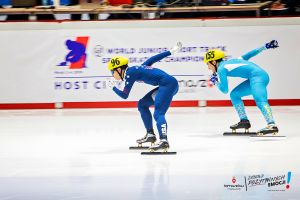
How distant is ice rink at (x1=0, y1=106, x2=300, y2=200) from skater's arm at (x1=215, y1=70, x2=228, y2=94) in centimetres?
67

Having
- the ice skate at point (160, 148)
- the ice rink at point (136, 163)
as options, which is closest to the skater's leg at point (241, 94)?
the ice rink at point (136, 163)

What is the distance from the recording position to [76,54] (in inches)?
337

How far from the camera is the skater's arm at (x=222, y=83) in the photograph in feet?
16.1

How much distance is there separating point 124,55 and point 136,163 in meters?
5.10

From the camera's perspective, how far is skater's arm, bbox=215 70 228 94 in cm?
491

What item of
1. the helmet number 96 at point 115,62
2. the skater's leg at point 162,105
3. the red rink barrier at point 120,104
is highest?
the helmet number 96 at point 115,62

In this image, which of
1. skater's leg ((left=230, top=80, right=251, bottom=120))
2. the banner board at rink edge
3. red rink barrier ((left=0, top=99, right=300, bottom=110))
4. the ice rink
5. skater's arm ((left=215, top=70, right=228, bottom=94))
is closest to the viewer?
the ice rink

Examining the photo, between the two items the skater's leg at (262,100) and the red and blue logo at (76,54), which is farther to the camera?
the red and blue logo at (76,54)

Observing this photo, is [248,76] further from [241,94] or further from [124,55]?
[124,55]

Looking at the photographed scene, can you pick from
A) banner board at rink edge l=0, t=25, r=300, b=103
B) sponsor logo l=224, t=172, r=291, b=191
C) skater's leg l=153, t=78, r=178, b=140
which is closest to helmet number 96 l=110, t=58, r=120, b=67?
skater's leg l=153, t=78, r=178, b=140

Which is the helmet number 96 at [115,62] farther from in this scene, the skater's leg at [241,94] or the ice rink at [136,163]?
the skater's leg at [241,94]

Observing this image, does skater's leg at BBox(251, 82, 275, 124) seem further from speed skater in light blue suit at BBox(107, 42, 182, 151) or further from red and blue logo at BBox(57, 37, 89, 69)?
red and blue logo at BBox(57, 37, 89, 69)

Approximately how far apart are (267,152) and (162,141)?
45.2 inches

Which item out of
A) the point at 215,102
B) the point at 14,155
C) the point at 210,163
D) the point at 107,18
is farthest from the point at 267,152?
the point at 107,18
